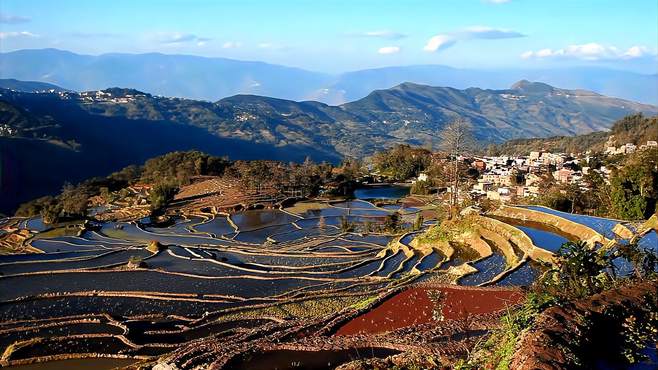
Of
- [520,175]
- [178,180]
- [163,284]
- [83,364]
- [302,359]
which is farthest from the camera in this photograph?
[520,175]

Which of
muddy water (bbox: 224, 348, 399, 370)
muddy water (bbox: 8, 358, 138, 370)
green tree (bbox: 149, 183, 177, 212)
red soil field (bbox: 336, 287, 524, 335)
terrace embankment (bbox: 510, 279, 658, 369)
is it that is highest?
terrace embankment (bbox: 510, 279, 658, 369)

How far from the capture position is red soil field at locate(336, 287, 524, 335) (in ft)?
47.9

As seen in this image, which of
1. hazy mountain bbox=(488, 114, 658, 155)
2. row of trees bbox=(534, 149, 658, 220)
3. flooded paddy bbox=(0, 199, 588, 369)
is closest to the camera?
flooded paddy bbox=(0, 199, 588, 369)

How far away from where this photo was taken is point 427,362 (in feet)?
33.1

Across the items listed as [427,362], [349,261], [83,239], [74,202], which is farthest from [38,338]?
[74,202]

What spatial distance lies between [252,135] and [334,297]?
547ft

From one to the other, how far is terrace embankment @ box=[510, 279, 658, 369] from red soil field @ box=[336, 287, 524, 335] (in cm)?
415

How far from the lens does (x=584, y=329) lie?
334 inches

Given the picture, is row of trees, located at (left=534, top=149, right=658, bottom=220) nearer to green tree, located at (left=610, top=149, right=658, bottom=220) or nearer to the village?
green tree, located at (left=610, top=149, right=658, bottom=220)

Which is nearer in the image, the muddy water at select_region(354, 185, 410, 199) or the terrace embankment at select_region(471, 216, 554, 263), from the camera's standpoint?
the terrace embankment at select_region(471, 216, 554, 263)

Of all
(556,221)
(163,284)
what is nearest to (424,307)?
(163,284)

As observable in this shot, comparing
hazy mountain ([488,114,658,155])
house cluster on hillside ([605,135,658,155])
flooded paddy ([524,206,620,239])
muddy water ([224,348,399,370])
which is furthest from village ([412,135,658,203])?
muddy water ([224,348,399,370])

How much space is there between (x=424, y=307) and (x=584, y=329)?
7.56m

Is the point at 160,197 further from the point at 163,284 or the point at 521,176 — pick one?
the point at 521,176
